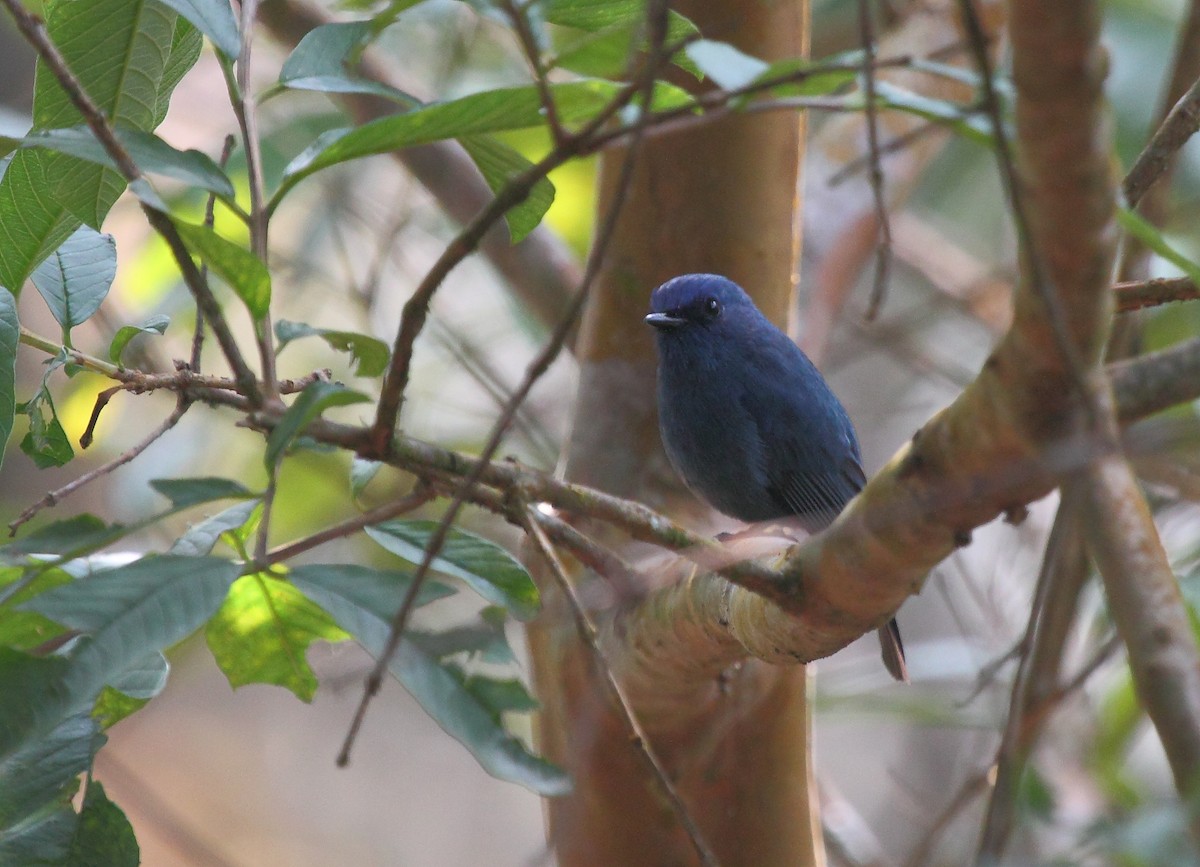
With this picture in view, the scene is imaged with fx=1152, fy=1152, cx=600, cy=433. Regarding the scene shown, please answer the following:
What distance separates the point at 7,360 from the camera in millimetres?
1597

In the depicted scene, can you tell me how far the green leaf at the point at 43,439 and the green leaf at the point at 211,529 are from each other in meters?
0.22

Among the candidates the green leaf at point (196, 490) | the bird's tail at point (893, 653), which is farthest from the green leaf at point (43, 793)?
the bird's tail at point (893, 653)

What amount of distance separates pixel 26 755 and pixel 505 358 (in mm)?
6120

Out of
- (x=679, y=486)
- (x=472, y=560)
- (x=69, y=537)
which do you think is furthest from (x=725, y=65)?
(x=679, y=486)

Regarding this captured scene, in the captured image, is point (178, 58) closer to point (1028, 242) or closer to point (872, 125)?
point (872, 125)

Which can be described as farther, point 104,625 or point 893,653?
point 893,653

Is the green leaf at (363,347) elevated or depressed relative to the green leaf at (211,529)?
elevated

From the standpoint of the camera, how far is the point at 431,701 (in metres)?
1.36

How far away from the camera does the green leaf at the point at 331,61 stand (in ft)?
5.45

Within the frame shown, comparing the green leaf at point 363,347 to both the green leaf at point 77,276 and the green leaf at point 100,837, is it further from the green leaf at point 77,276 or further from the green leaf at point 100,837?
the green leaf at point 100,837

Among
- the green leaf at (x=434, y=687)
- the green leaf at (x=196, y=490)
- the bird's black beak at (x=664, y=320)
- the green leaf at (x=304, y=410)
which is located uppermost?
the bird's black beak at (x=664, y=320)

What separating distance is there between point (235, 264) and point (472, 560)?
Answer: 0.52 m

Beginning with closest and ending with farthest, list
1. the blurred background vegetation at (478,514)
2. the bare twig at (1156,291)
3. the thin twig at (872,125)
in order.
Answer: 1. the thin twig at (872,125)
2. the bare twig at (1156,291)
3. the blurred background vegetation at (478,514)

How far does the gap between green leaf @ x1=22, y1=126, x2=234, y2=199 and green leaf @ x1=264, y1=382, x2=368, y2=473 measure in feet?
1.06
